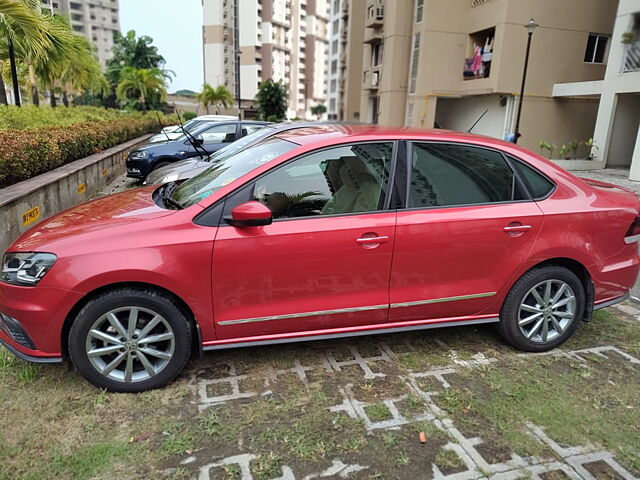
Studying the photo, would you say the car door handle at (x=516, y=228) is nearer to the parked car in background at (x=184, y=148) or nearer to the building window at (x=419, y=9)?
the parked car in background at (x=184, y=148)

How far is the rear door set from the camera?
10.3 feet

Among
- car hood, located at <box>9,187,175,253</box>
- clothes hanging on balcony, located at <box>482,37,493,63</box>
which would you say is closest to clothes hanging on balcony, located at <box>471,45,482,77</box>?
clothes hanging on balcony, located at <box>482,37,493,63</box>

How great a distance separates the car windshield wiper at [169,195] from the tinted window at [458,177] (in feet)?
5.12

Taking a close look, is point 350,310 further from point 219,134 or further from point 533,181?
point 219,134

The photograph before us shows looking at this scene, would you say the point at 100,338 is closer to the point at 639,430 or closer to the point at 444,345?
the point at 444,345

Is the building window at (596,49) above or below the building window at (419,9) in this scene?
below

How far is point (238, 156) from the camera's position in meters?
3.69

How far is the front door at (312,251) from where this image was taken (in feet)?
9.41

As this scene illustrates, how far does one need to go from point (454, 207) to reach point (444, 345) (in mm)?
1131

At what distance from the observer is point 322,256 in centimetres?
295

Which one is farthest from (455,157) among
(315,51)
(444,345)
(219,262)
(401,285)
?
(315,51)

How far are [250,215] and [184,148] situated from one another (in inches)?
319

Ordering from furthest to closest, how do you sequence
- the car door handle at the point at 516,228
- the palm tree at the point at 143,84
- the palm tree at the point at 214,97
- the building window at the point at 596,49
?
Result: the palm tree at the point at 214,97 → the palm tree at the point at 143,84 → the building window at the point at 596,49 → the car door handle at the point at 516,228

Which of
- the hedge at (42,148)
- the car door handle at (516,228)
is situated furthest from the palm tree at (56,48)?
the car door handle at (516,228)
